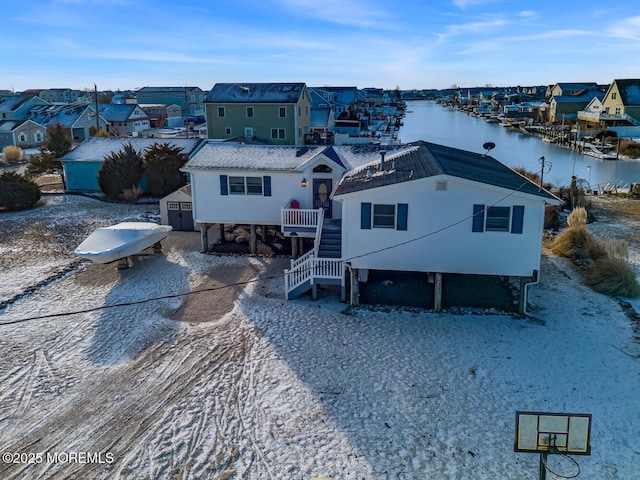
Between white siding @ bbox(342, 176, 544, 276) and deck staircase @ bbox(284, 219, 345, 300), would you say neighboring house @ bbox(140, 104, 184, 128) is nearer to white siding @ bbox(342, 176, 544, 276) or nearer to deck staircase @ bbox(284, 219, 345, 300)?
deck staircase @ bbox(284, 219, 345, 300)

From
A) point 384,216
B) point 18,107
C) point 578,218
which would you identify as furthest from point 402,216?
point 18,107

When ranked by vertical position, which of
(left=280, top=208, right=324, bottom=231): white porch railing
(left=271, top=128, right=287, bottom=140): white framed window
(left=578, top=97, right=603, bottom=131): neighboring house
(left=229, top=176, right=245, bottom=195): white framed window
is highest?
(left=578, top=97, right=603, bottom=131): neighboring house

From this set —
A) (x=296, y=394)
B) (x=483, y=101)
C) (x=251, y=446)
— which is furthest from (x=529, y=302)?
(x=483, y=101)

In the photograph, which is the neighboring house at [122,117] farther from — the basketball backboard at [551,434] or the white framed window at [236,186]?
the basketball backboard at [551,434]

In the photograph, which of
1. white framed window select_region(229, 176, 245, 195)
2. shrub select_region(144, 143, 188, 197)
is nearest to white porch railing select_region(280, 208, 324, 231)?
white framed window select_region(229, 176, 245, 195)

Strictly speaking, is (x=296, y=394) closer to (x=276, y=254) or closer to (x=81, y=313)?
(x=81, y=313)

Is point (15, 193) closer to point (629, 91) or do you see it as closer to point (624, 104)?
point (624, 104)
